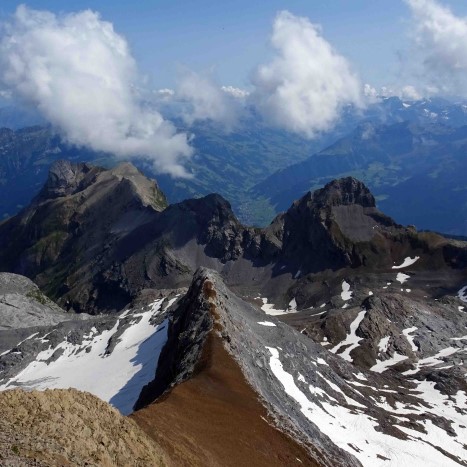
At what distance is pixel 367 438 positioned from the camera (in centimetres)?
7681

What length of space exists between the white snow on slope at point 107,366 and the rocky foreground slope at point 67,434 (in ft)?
169

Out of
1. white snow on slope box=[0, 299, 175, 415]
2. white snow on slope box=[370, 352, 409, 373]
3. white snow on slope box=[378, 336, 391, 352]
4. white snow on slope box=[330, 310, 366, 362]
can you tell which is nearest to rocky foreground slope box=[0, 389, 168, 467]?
white snow on slope box=[0, 299, 175, 415]

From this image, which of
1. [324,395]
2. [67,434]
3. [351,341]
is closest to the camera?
[67,434]

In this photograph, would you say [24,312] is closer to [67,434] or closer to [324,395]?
[324,395]

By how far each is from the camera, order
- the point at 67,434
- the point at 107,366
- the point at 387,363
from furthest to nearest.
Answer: the point at 387,363 → the point at 107,366 → the point at 67,434

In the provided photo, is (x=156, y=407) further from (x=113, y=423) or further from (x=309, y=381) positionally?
(x=309, y=381)

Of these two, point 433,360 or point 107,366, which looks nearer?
point 107,366

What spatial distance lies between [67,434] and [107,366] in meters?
84.4

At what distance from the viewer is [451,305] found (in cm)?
19038

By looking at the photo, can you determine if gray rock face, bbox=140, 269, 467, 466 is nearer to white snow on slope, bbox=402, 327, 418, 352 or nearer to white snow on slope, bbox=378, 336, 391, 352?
white snow on slope, bbox=378, 336, 391, 352

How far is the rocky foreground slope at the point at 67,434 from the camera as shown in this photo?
27.5 metres

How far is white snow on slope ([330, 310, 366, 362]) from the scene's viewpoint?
146438mm

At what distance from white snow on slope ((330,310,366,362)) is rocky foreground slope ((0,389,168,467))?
116370mm

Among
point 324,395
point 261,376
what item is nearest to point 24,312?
point 324,395
